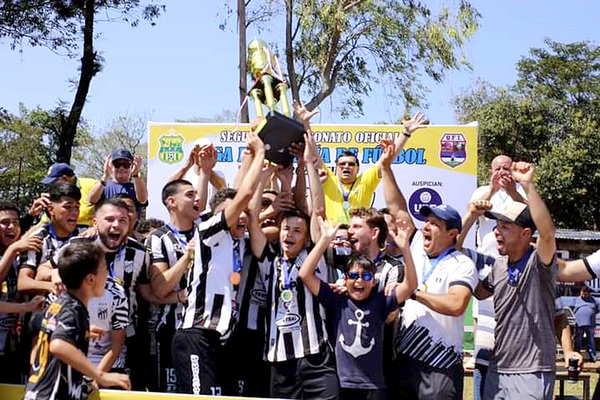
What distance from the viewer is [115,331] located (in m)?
5.39

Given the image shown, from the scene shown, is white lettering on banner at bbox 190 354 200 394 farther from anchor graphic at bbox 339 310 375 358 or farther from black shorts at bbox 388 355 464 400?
black shorts at bbox 388 355 464 400

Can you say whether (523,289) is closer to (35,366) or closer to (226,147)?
(35,366)

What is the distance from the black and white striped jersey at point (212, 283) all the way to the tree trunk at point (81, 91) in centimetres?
1396

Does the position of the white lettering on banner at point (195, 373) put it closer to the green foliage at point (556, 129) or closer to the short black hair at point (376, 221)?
the short black hair at point (376, 221)

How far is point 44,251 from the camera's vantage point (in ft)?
19.0

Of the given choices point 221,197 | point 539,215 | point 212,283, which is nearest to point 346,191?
point 221,197

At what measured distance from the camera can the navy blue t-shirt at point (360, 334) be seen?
17.2 feet

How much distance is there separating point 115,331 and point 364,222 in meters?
1.82

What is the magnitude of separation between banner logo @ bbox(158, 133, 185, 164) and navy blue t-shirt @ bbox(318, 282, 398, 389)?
5.66 m

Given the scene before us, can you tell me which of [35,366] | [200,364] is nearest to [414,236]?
[200,364]

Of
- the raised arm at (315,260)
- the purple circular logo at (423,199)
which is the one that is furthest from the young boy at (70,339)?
the purple circular logo at (423,199)

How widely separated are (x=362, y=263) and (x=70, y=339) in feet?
6.14

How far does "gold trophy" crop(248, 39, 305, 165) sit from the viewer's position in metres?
5.94

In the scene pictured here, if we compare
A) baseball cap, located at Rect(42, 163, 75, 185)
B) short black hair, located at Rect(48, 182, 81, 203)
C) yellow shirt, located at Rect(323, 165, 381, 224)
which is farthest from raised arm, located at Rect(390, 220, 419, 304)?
baseball cap, located at Rect(42, 163, 75, 185)
